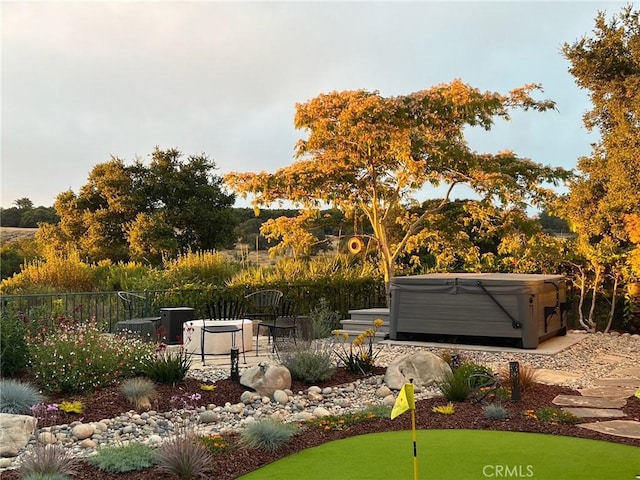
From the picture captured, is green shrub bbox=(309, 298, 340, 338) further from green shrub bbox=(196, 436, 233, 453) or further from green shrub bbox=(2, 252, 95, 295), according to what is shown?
green shrub bbox=(2, 252, 95, 295)

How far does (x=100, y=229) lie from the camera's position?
83.7ft

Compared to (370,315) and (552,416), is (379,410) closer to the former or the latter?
(552,416)

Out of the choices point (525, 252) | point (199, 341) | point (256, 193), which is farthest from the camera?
point (256, 193)

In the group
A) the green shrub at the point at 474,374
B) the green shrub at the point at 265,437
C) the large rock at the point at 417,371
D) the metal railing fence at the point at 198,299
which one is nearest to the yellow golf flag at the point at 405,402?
the green shrub at the point at 265,437

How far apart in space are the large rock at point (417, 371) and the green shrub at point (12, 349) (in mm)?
4135

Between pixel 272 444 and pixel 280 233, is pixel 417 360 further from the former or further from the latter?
pixel 280 233

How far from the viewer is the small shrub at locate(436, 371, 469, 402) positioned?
5723mm

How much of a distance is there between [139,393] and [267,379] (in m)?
1.32

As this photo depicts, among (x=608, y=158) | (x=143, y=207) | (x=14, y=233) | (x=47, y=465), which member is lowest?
(x=47, y=465)

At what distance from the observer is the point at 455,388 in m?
5.74

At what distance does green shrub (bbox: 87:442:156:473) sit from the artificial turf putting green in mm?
700

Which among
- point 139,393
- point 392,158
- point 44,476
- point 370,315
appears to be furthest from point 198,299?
point 44,476

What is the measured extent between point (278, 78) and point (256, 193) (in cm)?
299

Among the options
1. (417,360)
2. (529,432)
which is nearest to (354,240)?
(417,360)
